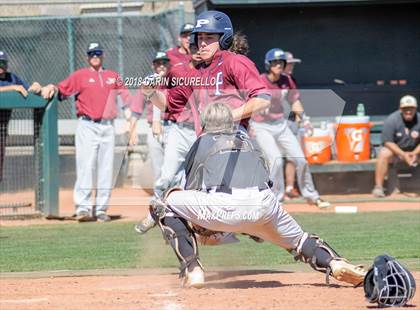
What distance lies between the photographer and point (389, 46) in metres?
16.4

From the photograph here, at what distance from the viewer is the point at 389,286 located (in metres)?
6.01

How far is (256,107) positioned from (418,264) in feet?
7.51

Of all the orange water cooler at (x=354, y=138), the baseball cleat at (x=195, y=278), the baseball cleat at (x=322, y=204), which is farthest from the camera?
the orange water cooler at (x=354, y=138)

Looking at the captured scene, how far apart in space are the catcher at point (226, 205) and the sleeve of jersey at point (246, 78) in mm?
250

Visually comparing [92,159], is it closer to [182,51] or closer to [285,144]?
[182,51]

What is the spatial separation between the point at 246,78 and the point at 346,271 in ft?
5.19

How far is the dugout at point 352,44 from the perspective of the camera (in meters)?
16.0

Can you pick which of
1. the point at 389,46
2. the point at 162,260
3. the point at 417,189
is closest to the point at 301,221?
the point at 162,260

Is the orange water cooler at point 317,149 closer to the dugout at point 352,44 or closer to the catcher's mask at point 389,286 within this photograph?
the dugout at point 352,44

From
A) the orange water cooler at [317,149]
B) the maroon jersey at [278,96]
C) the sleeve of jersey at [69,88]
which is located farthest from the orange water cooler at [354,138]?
the sleeve of jersey at [69,88]

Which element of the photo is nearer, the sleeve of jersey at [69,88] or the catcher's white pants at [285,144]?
the sleeve of jersey at [69,88]

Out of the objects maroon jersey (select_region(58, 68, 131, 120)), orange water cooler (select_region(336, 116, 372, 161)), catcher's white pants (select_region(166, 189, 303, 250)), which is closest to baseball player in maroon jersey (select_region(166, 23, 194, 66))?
maroon jersey (select_region(58, 68, 131, 120))

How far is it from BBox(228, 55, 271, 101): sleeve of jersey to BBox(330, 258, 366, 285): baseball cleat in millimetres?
1316

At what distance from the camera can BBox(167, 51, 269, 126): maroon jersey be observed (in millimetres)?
6891
